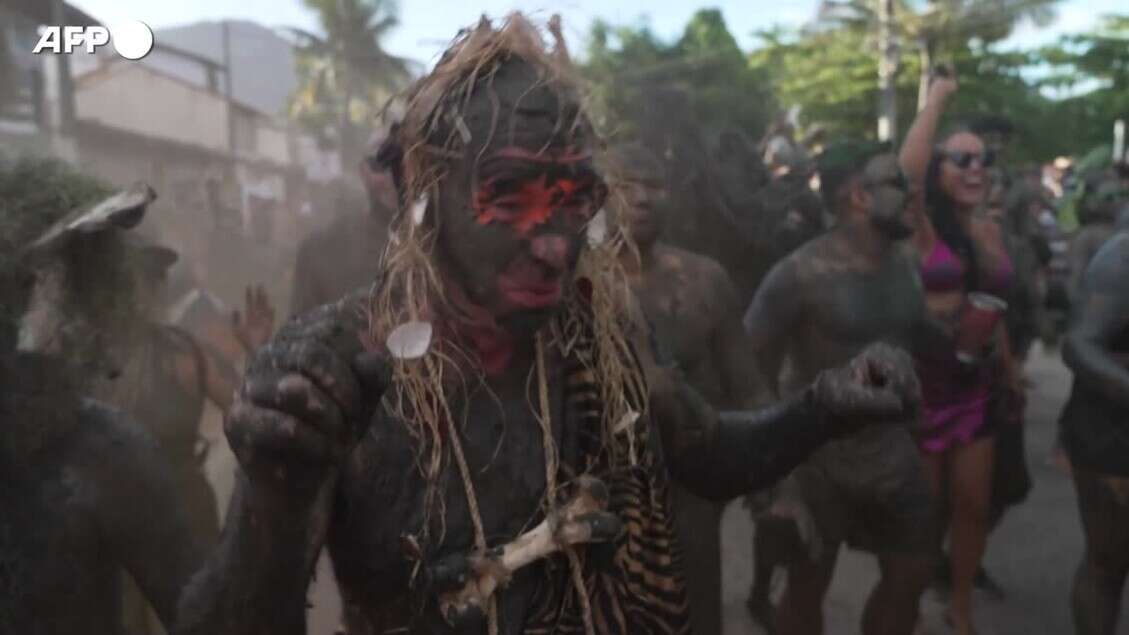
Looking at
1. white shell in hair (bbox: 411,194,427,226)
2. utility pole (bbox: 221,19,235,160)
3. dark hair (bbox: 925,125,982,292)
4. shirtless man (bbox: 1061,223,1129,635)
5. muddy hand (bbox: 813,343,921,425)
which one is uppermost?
utility pole (bbox: 221,19,235,160)

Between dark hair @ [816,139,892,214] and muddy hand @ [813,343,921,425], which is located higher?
dark hair @ [816,139,892,214]

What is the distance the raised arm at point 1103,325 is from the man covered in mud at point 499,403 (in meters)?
2.35

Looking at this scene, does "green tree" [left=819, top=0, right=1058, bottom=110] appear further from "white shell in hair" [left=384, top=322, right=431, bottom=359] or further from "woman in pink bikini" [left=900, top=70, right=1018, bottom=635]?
"white shell in hair" [left=384, top=322, right=431, bottom=359]

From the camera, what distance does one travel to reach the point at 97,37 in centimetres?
461

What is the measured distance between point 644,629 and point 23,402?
1069 millimetres

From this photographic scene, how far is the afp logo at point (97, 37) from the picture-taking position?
451 centimetres

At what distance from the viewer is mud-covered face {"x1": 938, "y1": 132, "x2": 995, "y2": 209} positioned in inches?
218

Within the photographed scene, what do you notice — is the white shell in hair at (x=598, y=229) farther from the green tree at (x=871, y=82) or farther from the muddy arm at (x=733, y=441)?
the green tree at (x=871, y=82)

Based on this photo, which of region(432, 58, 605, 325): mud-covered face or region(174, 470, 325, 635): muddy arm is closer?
region(174, 470, 325, 635): muddy arm

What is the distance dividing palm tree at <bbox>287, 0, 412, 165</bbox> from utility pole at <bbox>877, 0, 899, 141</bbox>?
1473 cm

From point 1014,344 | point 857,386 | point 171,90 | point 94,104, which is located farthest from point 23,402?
point 1014,344

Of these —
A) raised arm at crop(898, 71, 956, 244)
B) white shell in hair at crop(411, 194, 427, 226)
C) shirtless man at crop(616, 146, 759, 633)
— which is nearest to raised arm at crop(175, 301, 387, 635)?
white shell in hair at crop(411, 194, 427, 226)

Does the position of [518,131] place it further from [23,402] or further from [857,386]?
[23,402]

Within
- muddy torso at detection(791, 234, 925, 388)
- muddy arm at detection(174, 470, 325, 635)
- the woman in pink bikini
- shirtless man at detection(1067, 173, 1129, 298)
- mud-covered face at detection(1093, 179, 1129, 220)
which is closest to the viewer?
muddy arm at detection(174, 470, 325, 635)
